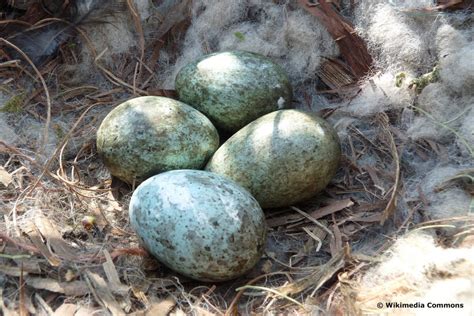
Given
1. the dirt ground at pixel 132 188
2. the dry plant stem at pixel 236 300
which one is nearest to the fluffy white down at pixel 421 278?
the dirt ground at pixel 132 188

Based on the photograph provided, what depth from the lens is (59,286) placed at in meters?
1.95

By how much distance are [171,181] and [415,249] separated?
36.4 inches

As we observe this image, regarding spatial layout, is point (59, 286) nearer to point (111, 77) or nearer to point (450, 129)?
point (111, 77)

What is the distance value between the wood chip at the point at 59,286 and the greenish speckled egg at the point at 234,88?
1.08 metres

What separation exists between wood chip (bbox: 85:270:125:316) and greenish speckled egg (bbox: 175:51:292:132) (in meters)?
1.02

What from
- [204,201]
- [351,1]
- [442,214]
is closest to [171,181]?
[204,201]

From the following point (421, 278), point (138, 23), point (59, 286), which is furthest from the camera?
point (138, 23)

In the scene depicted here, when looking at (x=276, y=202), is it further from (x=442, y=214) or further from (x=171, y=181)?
(x=442, y=214)

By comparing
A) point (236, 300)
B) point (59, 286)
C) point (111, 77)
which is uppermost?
point (111, 77)

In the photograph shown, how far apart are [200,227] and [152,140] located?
0.58m

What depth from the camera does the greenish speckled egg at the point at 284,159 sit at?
232cm

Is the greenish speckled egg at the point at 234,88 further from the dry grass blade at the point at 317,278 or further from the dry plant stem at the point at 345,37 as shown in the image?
the dry grass blade at the point at 317,278

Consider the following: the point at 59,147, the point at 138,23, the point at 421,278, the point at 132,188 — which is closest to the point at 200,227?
Answer: the point at 132,188

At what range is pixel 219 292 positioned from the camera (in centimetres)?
210
